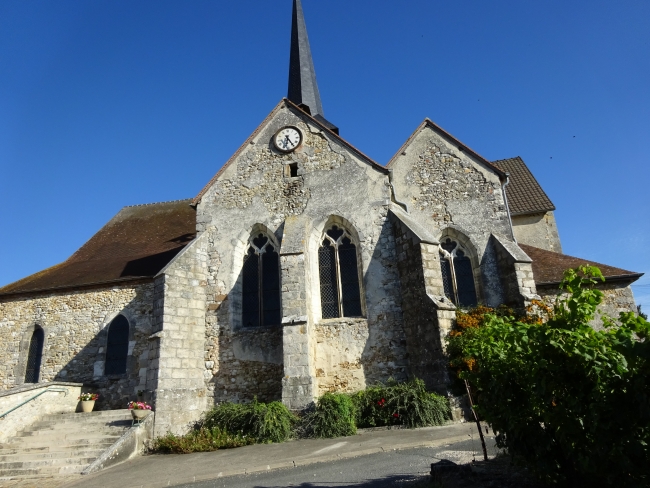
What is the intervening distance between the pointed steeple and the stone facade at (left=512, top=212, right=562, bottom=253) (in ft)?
29.4

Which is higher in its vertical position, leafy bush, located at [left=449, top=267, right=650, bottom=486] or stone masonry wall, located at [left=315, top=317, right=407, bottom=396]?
stone masonry wall, located at [left=315, top=317, right=407, bottom=396]

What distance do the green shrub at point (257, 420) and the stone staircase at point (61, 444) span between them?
6.83ft

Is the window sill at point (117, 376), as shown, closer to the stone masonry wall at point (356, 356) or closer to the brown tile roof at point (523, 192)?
the stone masonry wall at point (356, 356)

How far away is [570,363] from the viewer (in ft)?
12.8

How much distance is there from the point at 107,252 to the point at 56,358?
433 cm

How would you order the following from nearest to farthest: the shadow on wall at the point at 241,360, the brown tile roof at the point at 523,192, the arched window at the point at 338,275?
1. the shadow on wall at the point at 241,360
2. the arched window at the point at 338,275
3. the brown tile roof at the point at 523,192

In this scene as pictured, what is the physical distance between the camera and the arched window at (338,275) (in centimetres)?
1276

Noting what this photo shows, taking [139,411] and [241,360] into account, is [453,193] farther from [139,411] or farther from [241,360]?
[139,411]

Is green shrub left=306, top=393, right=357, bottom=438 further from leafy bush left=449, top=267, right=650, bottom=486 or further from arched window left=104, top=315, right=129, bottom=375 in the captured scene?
arched window left=104, top=315, right=129, bottom=375

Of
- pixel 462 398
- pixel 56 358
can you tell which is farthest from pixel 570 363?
pixel 56 358

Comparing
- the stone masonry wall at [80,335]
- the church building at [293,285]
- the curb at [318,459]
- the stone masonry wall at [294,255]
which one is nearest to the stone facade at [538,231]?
the church building at [293,285]

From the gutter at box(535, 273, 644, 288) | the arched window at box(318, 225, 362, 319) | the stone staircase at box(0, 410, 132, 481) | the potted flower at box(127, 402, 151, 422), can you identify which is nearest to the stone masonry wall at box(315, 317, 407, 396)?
the arched window at box(318, 225, 362, 319)

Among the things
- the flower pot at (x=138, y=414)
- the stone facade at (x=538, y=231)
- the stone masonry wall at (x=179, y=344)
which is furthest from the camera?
the stone facade at (x=538, y=231)

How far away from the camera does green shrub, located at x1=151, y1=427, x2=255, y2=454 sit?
32.9 ft
